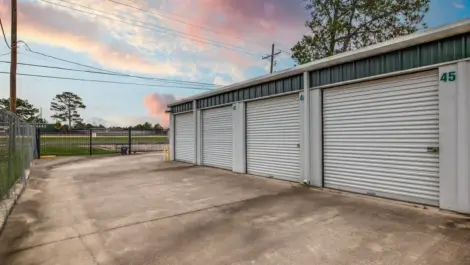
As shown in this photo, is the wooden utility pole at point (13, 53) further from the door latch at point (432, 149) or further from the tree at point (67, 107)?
the tree at point (67, 107)

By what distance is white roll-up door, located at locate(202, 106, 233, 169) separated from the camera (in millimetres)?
10633

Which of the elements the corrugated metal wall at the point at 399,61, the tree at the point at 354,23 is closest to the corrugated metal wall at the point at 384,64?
the corrugated metal wall at the point at 399,61

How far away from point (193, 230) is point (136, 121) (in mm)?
73093

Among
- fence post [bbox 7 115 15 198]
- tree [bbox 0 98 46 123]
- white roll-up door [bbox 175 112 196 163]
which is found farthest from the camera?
tree [bbox 0 98 46 123]

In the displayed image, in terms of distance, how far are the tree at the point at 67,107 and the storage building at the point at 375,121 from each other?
2533 inches

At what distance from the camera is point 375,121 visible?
19.6 ft

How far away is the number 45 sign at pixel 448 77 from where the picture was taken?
4639 millimetres

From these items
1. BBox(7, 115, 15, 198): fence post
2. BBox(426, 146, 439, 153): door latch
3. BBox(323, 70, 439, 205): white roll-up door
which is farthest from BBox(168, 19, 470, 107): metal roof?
BBox(7, 115, 15, 198): fence post

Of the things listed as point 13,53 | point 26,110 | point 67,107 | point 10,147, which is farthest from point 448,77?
point 67,107

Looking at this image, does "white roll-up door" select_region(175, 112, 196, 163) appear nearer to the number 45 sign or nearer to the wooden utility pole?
the wooden utility pole

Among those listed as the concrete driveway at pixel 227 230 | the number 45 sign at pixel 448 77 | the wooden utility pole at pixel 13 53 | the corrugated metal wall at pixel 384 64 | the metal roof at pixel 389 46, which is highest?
the wooden utility pole at pixel 13 53

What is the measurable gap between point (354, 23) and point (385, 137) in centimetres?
1587

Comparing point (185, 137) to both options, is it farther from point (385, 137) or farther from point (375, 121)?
point (385, 137)

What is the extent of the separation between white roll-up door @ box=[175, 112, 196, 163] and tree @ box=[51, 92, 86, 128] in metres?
Result: 58.1
